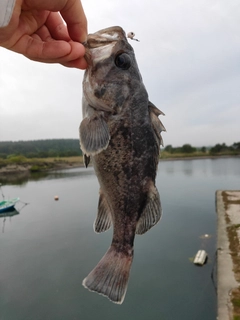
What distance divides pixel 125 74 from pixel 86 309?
42.9ft

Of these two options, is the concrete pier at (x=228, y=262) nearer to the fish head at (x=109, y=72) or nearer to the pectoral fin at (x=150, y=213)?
the pectoral fin at (x=150, y=213)

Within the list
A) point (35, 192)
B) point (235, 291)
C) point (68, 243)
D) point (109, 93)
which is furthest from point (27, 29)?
point (35, 192)

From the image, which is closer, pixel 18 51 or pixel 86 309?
pixel 18 51

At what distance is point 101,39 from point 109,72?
0.92ft

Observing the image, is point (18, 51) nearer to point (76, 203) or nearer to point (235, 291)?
point (235, 291)

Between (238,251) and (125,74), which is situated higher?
(125,74)

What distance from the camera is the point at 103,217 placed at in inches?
91.4

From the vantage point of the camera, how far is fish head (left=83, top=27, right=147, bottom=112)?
7.14 feet

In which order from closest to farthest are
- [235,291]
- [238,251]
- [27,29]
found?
[27,29]
[235,291]
[238,251]

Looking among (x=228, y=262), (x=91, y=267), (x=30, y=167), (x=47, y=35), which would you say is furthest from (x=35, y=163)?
(x=47, y=35)

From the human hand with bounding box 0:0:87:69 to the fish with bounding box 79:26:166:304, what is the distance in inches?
6.4

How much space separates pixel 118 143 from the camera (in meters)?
2.13

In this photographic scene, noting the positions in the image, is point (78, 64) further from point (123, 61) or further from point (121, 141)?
point (121, 141)

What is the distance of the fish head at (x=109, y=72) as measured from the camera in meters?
2.18
